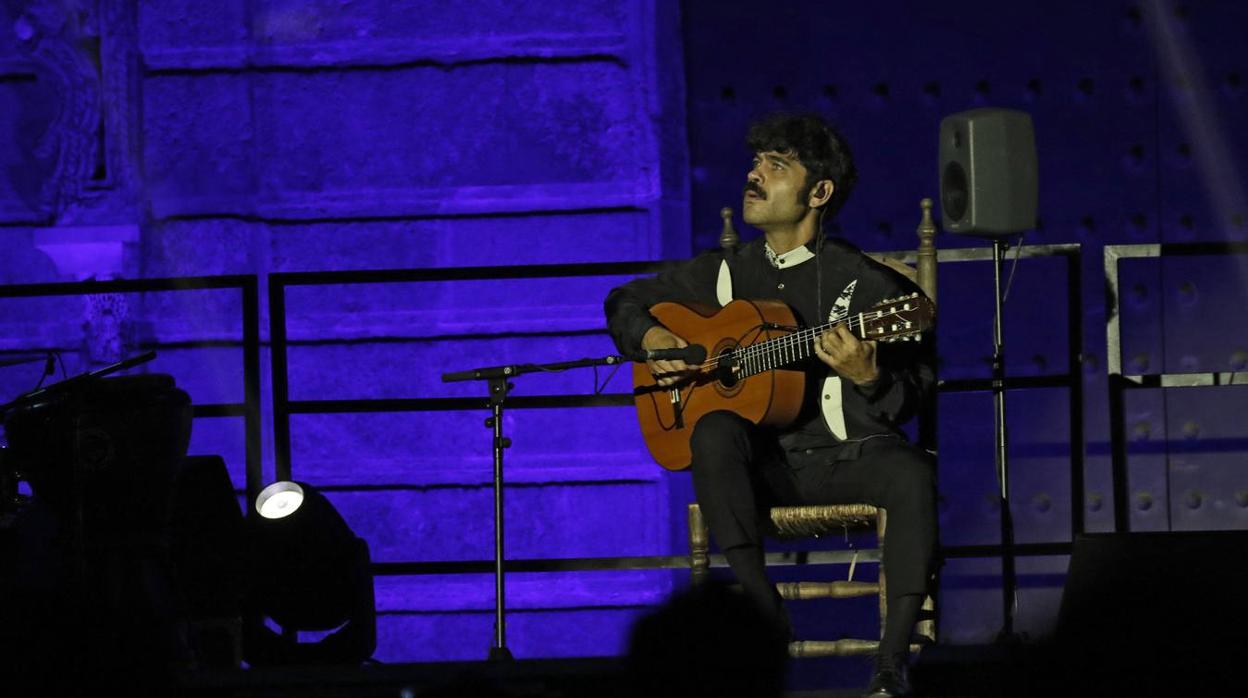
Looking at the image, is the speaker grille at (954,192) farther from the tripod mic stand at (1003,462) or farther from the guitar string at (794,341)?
the guitar string at (794,341)

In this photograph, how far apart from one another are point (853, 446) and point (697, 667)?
1231 mm

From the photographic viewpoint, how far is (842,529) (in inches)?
133

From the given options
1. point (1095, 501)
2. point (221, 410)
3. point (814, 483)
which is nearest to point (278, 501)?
point (221, 410)

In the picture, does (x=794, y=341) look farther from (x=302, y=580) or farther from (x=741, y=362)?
(x=302, y=580)

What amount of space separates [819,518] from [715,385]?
0.38 m

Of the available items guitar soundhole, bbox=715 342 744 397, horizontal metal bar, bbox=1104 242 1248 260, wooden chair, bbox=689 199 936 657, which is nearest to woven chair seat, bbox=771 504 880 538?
wooden chair, bbox=689 199 936 657

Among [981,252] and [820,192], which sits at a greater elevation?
[820,192]

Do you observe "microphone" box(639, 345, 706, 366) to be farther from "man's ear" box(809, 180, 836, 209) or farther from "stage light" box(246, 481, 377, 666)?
"stage light" box(246, 481, 377, 666)

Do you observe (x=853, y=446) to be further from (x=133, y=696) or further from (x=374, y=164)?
(x=374, y=164)

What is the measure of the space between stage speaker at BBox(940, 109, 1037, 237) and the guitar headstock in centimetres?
66

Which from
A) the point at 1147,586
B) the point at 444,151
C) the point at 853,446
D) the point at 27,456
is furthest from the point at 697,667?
the point at 444,151

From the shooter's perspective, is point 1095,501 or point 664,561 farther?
point 1095,501

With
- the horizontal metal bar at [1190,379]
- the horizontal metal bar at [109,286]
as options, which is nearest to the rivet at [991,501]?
the horizontal metal bar at [1190,379]

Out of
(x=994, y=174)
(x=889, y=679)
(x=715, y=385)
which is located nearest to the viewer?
(x=889, y=679)
